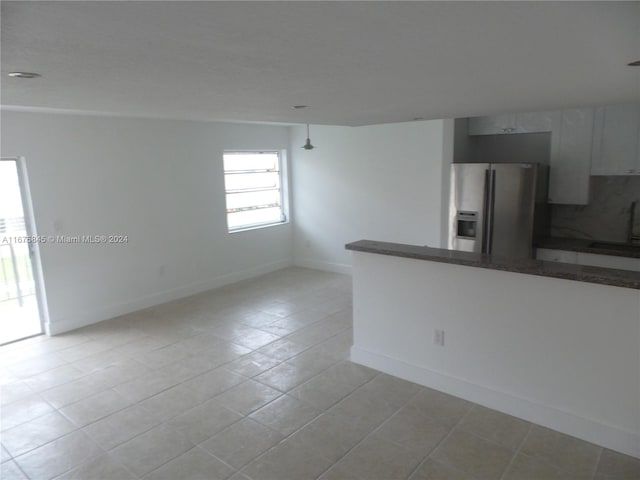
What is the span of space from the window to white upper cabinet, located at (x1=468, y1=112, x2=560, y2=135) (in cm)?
322

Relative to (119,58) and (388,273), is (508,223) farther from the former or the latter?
(119,58)

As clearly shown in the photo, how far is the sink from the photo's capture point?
430 cm

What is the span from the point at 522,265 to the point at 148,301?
4431mm

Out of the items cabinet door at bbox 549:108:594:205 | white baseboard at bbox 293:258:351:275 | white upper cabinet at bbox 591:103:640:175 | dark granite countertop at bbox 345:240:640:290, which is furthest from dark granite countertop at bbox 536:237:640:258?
white baseboard at bbox 293:258:351:275

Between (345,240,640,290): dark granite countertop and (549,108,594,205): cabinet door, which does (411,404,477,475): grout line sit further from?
(549,108,594,205): cabinet door

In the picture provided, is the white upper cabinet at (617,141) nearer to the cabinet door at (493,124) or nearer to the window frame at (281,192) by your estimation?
the cabinet door at (493,124)

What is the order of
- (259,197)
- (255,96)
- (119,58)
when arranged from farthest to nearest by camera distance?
(259,197) < (255,96) < (119,58)

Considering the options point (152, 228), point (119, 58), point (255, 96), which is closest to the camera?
point (119, 58)

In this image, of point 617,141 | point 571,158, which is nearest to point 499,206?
point 571,158

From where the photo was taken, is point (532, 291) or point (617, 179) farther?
point (617, 179)

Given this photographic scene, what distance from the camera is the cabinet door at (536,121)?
4.62 metres

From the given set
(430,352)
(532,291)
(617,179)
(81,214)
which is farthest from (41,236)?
(617,179)

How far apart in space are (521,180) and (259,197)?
12.8 feet

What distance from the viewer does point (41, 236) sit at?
4.41 meters
